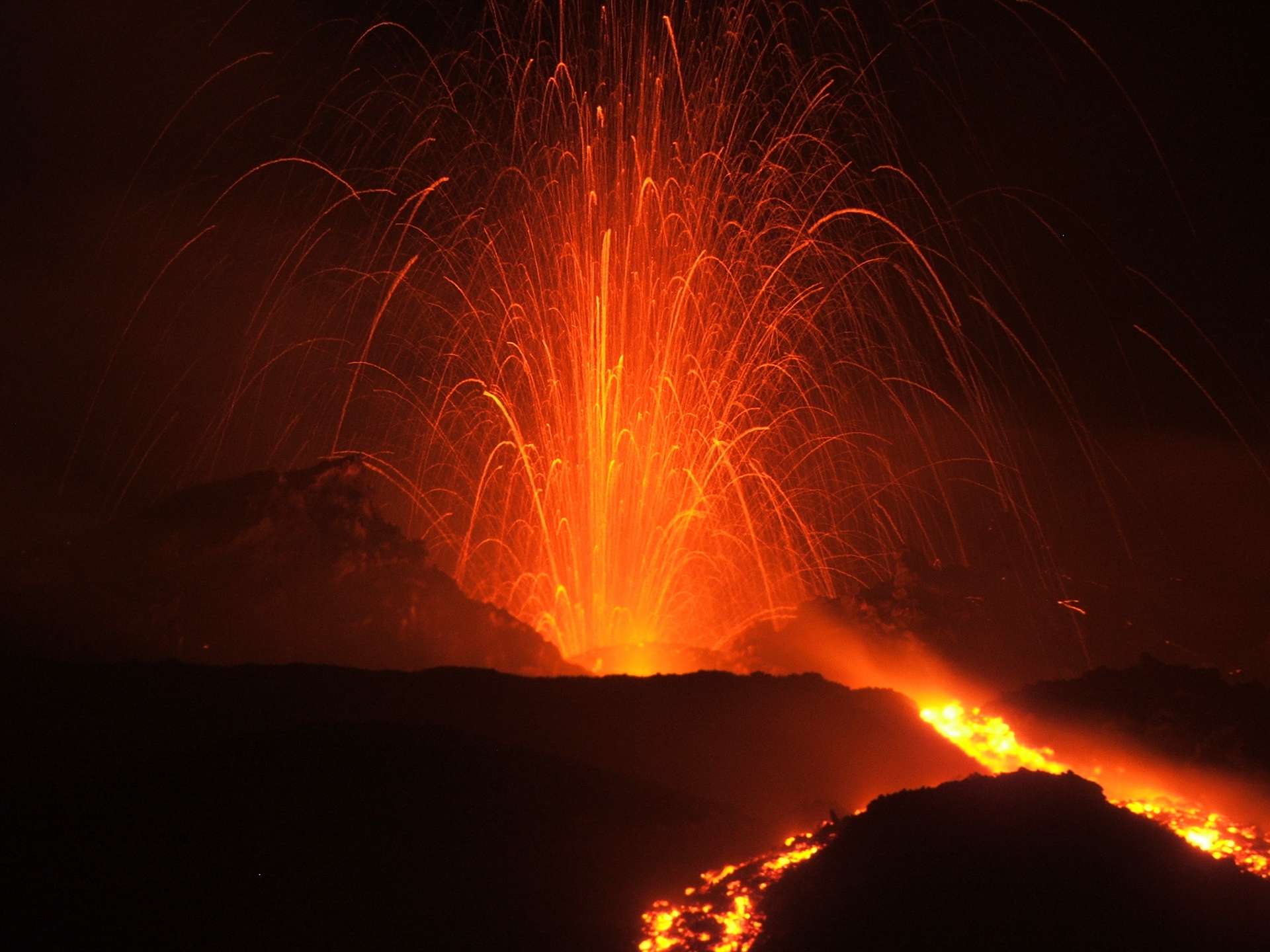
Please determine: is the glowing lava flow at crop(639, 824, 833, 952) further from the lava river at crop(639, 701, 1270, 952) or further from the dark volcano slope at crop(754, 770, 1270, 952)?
the dark volcano slope at crop(754, 770, 1270, 952)

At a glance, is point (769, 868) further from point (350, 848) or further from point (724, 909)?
point (350, 848)

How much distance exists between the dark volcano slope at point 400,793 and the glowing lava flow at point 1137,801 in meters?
1.33

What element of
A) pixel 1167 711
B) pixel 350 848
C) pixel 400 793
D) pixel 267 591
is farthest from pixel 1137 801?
pixel 267 591

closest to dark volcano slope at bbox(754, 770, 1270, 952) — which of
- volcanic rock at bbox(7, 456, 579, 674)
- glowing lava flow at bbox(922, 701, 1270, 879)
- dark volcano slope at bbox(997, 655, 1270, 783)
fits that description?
glowing lava flow at bbox(922, 701, 1270, 879)

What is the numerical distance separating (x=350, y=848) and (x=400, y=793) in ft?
4.45

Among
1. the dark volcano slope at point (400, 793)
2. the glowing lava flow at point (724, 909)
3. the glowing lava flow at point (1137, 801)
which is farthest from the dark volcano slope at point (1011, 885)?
the dark volcano slope at point (400, 793)

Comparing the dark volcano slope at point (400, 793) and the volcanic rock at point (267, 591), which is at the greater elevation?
the dark volcano slope at point (400, 793)

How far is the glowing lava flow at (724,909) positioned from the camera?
12.0 metres

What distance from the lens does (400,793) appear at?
14.4 meters

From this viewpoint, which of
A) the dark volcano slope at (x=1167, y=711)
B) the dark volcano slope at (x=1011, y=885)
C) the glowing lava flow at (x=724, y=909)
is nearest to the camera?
the dark volcano slope at (x=1011, y=885)

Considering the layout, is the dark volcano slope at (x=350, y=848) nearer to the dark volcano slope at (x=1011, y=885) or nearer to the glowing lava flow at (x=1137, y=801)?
the dark volcano slope at (x=1011, y=885)

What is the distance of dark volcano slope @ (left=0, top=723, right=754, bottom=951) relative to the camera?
1188 centimetres

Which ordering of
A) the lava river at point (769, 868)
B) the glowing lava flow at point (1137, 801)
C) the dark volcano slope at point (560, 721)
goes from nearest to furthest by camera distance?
the lava river at point (769, 868) → the glowing lava flow at point (1137, 801) → the dark volcano slope at point (560, 721)

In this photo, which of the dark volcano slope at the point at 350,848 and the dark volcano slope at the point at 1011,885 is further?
the dark volcano slope at the point at 350,848
